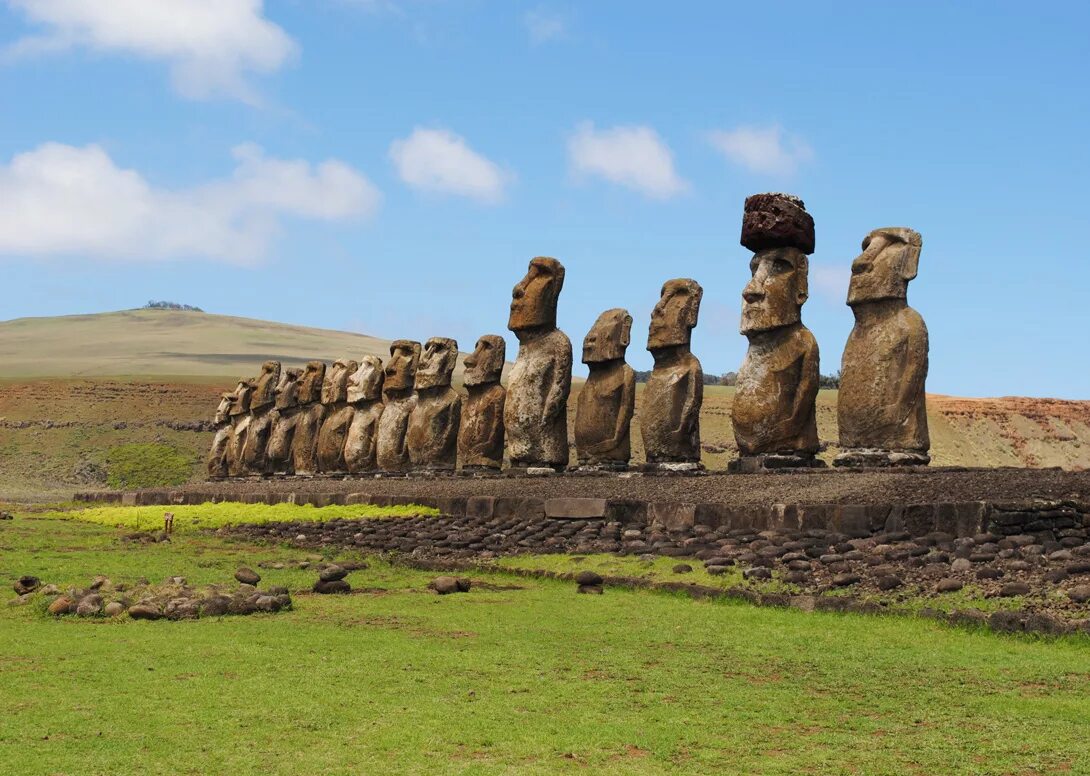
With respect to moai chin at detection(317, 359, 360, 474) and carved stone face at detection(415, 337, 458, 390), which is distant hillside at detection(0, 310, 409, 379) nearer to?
moai chin at detection(317, 359, 360, 474)

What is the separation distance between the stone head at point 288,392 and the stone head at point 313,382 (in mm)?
947

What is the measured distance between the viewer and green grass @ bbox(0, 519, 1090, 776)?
19.5 ft

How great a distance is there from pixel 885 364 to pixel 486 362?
10.4 meters

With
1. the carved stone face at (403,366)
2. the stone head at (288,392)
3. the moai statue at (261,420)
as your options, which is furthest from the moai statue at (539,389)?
the moai statue at (261,420)

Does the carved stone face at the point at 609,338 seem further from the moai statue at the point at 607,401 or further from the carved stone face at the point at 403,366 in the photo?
the carved stone face at the point at 403,366

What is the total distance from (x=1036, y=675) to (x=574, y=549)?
768 cm

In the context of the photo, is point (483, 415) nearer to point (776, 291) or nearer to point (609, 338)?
point (609, 338)

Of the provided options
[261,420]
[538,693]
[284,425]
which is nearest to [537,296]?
[284,425]

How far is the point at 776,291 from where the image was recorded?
18.1 meters

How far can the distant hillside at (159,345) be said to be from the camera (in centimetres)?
9900

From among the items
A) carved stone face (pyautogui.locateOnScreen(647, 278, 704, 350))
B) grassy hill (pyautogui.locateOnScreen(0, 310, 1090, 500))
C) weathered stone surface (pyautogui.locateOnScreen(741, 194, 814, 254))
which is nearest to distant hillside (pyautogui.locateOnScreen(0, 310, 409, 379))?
grassy hill (pyautogui.locateOnScreen(0, 310, 1090, 500))

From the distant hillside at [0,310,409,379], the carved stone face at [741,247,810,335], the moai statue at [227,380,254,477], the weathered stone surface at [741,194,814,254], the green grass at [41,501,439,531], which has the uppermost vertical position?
the distant hillside at [0,310,409,379]

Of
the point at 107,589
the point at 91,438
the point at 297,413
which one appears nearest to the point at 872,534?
the point at 107,589

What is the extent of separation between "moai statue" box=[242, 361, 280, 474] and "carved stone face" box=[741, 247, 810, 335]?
813 inches
